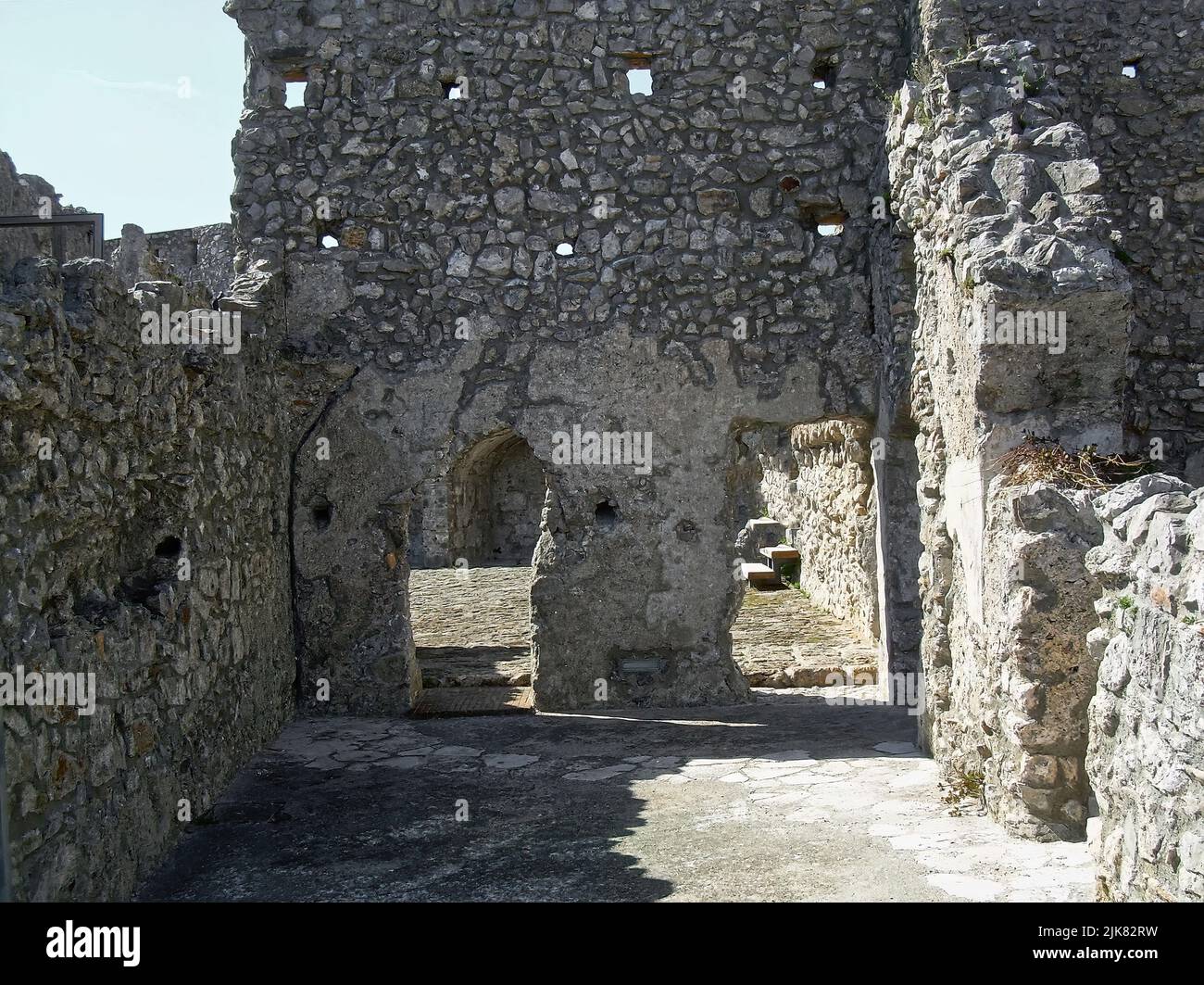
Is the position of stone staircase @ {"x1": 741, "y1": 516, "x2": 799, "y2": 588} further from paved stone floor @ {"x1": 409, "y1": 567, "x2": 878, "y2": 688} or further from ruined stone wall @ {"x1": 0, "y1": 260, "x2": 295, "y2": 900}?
ruined stone wall @ {"x1": 0, "y1": 260, "x2": 295, "y2": 900}

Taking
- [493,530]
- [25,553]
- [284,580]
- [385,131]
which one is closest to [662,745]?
[284,580]

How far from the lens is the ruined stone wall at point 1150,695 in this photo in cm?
300

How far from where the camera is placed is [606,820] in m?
5.34

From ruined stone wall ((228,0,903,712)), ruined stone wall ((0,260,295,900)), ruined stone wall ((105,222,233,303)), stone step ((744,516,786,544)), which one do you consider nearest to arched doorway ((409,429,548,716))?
ruined stone wall ((228,0,903,712))

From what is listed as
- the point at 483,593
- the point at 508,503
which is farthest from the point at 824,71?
the point at 508,503

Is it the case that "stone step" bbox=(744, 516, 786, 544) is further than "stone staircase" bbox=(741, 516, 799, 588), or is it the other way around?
"stone step" bbox=(744, 516, 786, 544)

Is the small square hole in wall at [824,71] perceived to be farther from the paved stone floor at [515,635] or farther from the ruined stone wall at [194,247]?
the ruined stone wall at [194,247]

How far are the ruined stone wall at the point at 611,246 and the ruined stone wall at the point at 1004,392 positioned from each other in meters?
1.26

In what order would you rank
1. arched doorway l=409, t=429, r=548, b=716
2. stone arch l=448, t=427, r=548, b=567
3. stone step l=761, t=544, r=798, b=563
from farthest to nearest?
stone arch l=448, t=427, r=548, b=567
stone step l=761, t=544, r=798, b=563
arched doorway l=409, t=429, r=548, b=716

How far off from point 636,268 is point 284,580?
126 inches

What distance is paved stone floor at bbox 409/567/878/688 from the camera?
869 centimetres

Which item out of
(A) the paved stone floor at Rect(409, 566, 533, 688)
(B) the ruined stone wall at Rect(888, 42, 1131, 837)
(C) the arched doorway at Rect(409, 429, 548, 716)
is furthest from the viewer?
(A) the paved stone floor at Rect(409, 566, 533, 688)

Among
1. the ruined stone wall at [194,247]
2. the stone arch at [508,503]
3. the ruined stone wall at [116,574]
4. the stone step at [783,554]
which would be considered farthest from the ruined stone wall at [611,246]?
the ruined stone wall at [194,247]

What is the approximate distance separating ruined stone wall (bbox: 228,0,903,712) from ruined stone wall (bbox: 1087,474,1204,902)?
3876 millimetres
